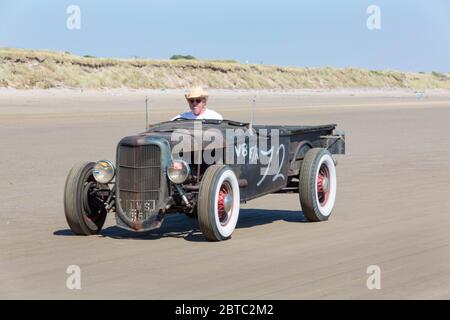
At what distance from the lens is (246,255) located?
9586 millimetres

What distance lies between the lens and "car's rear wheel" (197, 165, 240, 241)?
1002 centimetres

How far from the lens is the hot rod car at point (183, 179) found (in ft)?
33.5

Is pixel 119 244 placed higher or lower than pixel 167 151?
lower

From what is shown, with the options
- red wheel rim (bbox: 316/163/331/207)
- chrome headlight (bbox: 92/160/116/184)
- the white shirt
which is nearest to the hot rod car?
chrome headlight (bbox: 92/160/116/184)

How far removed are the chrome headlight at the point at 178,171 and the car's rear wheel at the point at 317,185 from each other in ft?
6.55

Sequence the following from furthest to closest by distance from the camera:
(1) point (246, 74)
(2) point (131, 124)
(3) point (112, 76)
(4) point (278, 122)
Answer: (1) point (246, 74), (3) point (112, 76), (4) point (278, 122), (2) point (131, 124)

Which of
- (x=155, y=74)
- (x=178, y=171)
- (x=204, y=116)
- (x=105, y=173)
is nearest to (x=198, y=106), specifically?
(x=204, y=116)

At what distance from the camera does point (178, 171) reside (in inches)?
397

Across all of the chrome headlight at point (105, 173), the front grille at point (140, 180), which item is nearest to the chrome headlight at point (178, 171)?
the front grille at point (140, 180)

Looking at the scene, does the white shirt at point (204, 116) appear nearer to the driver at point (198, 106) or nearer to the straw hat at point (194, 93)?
the driver at point (198, 106)

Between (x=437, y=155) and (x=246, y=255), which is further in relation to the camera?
(x=437, y=155)
